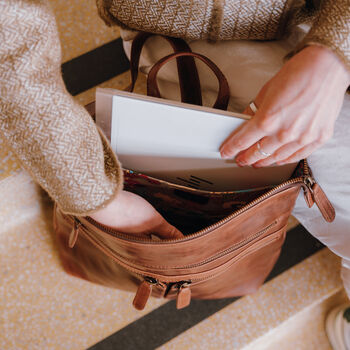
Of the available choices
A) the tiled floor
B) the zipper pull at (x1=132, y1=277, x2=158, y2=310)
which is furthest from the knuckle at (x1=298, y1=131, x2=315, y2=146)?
the tiled floor

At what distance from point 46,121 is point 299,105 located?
305 millimetres

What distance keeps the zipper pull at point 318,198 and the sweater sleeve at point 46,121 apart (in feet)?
0.96

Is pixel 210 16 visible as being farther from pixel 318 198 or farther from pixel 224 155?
pixel 318 198

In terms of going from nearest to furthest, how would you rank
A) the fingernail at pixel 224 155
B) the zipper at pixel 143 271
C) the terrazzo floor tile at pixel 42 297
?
the fingernail at pixel 224 155 → the zipper at pixel 143 271 → the terrazzo floor tile at pixel 42 297

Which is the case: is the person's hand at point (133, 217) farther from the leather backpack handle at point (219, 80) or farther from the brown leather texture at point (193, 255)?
the leather backpack handle at point (219, 80)

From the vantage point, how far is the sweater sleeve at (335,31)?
16.4 inches

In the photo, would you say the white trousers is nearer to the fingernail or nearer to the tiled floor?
the fingernail

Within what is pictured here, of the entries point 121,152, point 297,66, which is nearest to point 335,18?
point 297,66

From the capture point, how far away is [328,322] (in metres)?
0.90

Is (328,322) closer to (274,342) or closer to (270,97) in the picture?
(274,342)

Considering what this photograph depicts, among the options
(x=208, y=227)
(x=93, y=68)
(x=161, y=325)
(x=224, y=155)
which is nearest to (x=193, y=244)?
(x=208, y=227)

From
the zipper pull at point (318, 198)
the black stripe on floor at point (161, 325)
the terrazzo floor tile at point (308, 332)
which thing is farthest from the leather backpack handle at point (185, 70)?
the terrazzo floor tile at point (308, 332)

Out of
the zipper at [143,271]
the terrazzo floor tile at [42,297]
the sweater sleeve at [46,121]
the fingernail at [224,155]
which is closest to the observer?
the sweater sleeve at [46,121]

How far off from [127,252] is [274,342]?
58cm
